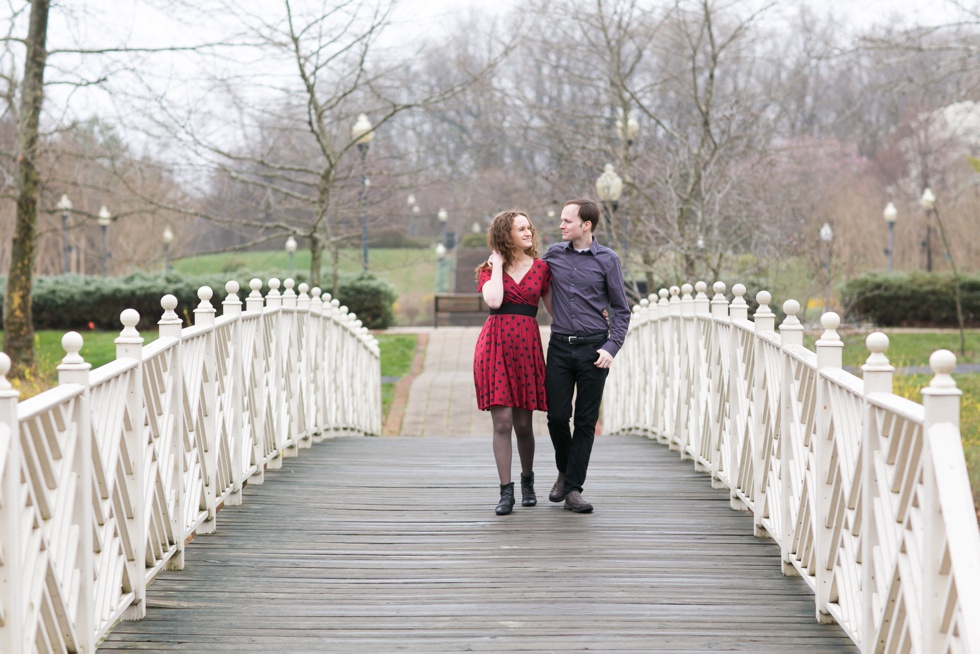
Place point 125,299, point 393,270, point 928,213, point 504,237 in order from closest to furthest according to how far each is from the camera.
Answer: point 504,237
point 125,299
point 928,213
point 393,270

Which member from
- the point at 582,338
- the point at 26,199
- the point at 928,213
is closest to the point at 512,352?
the point at 582,338

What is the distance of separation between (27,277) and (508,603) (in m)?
13.7

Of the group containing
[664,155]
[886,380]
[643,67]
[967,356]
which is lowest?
[967,356]

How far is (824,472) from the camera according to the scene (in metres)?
4.35

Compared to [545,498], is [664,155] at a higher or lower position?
higher

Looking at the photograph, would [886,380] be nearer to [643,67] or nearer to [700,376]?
[700,376]

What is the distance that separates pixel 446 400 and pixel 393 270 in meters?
19.6

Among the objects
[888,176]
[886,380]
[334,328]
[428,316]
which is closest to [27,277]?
[334,328]

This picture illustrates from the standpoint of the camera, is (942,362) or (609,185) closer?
(942,362)

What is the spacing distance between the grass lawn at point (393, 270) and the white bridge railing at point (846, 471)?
21.8m

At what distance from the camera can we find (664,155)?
62.5 feet

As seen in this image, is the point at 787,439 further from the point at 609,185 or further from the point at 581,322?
the point at 609,185

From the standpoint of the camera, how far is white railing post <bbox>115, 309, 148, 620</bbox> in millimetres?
4336

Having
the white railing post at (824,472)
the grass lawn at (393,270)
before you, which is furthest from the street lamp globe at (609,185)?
the grass lawn at (393,270)
